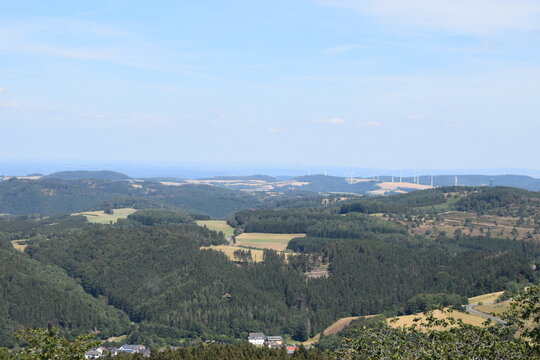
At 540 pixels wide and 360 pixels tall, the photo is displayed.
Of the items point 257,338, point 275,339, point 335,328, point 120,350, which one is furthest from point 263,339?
point 120,350

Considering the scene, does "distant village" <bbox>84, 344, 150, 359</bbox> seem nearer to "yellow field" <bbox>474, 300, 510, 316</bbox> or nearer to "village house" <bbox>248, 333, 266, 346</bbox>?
"village house" <bbox>248, 333, 266, 346</bbox>

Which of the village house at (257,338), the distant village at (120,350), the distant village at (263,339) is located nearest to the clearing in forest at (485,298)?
the distant village at (263,339)

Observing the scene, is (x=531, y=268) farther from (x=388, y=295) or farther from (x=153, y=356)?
(x=153, y=356)

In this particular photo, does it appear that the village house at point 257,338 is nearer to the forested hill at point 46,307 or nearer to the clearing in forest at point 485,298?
the forested hill at point 46,307

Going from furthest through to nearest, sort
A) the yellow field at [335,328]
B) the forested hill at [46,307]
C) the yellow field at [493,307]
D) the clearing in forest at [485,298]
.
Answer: the forested hill at [46,307] < the clearing in forest at [485,298] < the yellow field at [335,328] < the yellow field at [493,307]

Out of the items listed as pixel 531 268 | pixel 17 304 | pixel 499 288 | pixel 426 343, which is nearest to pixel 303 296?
pixel 499 288

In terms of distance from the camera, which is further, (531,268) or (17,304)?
(531,268)

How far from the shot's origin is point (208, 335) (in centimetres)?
16288

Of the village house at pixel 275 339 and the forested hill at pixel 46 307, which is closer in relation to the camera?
the village house at pixel 275 339

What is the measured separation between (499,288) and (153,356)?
118 m

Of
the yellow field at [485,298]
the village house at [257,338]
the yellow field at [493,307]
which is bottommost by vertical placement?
the village house at [257,338]

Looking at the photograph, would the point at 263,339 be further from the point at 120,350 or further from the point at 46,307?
the point at 46,307

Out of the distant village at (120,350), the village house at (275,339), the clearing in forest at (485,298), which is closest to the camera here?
the distant village at (120,350)

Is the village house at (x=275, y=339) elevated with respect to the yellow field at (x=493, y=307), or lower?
lower
